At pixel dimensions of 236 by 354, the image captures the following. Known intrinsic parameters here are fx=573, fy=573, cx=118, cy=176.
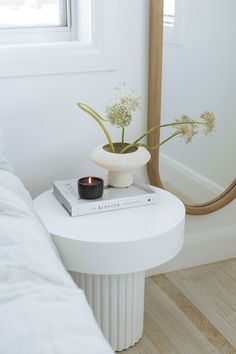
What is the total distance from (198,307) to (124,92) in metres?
0.85

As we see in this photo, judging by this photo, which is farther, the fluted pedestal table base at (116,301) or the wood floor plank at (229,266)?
the wood floor plank at (229,266)

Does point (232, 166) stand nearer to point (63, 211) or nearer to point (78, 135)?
point (78, 135)

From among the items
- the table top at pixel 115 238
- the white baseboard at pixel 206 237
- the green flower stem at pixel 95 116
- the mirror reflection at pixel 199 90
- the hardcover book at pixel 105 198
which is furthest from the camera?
the white baseboard at pixel 206 237

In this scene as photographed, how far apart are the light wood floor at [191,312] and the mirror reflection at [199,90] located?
307mm

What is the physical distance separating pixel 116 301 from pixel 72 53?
2.63ft

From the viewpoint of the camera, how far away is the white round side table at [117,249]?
1.51 m

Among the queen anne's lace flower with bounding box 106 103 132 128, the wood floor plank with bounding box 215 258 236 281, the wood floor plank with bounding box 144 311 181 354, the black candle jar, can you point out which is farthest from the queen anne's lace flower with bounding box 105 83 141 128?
the wood floor plank with bounding box 215 258 236 281

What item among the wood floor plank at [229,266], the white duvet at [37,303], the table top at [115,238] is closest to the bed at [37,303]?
the white duvet at [37,303]

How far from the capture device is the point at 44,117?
6.22ft

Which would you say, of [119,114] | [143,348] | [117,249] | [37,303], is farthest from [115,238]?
[37,303]

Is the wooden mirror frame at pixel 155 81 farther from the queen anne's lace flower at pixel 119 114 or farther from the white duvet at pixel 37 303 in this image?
the white duvet at pixel 37 303

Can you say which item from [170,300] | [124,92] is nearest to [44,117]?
[124,92]

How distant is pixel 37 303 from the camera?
0.90m

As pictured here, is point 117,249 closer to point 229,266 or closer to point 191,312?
point 191,312
